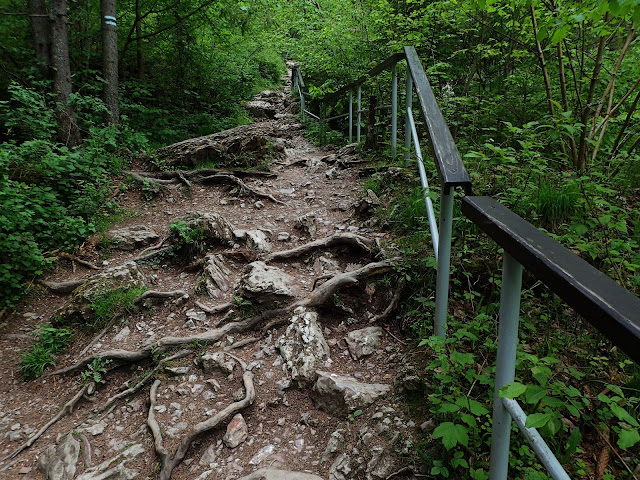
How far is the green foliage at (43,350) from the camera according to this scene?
3141 mm

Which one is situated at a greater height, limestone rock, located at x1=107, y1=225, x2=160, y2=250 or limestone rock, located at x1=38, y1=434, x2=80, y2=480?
limestone rock, located at x1=107, y1=225, x2=160, y2=250

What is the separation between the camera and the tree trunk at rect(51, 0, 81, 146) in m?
5.67

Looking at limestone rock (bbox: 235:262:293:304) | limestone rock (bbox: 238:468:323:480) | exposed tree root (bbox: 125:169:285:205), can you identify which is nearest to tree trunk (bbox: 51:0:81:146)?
exposed tree root (bbox: 125:169:285:205)

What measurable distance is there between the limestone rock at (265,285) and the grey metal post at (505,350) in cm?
209

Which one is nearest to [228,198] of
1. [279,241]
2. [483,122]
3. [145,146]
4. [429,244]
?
[279,241]

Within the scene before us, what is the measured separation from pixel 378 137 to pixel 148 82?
603 cm

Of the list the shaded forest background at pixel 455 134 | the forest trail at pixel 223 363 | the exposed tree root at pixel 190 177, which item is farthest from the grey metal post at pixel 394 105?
the exposed tree root at pixel 190 177

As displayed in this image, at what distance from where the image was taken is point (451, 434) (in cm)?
151

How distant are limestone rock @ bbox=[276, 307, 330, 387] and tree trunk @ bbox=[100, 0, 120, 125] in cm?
574

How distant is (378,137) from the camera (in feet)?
20.7

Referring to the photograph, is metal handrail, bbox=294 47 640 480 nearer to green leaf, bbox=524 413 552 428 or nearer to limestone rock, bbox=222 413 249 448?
green leaf, bbox=524 413 552 428

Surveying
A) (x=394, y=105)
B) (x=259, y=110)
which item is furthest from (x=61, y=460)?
(x=259, y=110)

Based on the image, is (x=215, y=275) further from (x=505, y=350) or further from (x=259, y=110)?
(x=259, y=110)

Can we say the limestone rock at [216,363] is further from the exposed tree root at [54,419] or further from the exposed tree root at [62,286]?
the exposed tree root at [62,286]
